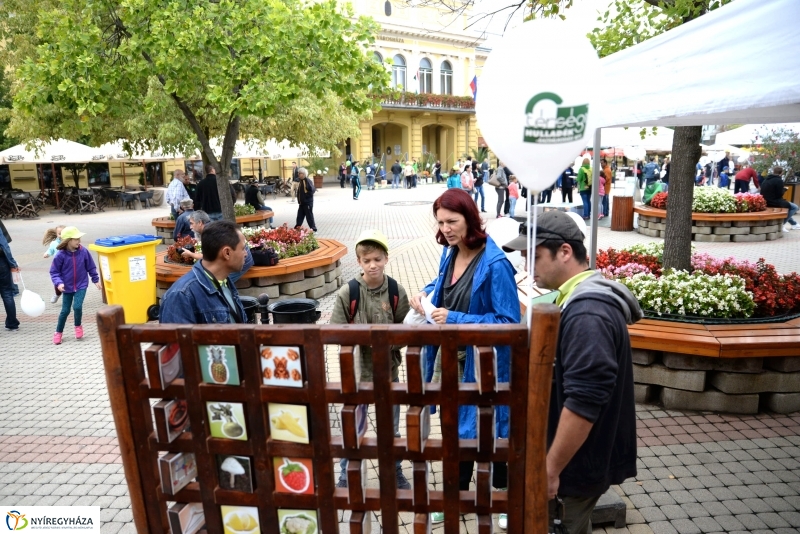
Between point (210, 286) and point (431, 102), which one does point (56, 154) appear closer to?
point (210, 286)

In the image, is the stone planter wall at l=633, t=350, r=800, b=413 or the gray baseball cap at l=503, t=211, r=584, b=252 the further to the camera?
the stone planter wall at l=633, t=350, r=800, b=413

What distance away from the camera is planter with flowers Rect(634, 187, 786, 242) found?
1285 cm

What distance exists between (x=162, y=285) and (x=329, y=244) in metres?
2.87

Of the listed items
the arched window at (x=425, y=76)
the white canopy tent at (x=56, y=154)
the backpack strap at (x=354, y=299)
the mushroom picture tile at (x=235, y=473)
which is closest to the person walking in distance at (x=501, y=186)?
the backpack strap at (x=354, y=299)

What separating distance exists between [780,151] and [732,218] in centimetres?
826

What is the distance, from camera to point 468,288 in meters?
2.97

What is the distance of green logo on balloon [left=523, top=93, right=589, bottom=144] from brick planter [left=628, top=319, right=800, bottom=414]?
3022mm

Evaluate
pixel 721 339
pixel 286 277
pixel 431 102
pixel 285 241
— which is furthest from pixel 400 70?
pixel 721 339

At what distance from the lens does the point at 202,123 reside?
14398 mm

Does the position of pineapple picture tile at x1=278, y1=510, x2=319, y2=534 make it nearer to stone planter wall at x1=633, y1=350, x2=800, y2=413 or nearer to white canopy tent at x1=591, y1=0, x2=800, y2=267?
white canopy tent at x1=591, y1=0, x2=800, y2=267

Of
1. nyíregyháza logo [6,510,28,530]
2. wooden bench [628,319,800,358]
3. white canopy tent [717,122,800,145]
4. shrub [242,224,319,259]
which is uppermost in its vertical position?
white canopy tent [717,122,800,145]

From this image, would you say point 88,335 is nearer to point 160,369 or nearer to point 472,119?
point 160,369

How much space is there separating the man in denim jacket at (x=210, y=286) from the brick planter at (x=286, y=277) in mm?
4797

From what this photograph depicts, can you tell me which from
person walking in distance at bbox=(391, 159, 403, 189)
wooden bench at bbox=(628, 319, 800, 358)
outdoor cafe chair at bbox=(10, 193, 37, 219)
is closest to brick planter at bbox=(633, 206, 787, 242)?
wooden bench at bbox=(628, 319, 800, 358)
